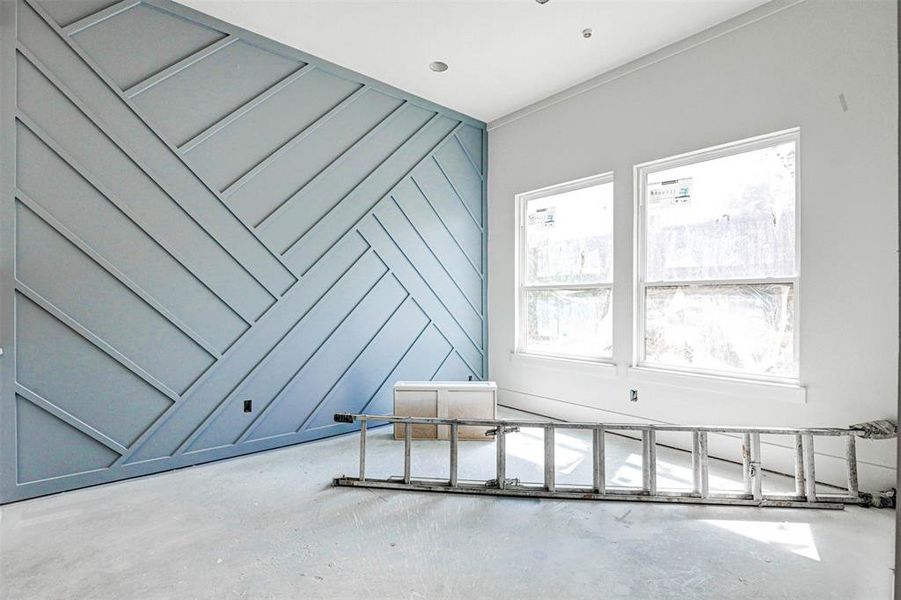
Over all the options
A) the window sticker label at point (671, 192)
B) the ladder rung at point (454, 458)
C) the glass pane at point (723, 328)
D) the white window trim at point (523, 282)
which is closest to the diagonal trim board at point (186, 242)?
the white window trim at point (523, 282)

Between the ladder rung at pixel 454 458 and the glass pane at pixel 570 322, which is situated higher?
the glass pane at pixel 570 322

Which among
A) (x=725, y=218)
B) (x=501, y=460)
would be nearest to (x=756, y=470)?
(x=501, y=460)

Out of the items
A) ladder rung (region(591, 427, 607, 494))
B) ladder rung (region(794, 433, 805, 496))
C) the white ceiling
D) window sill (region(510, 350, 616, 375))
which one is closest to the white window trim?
window sill (region(510, 350, 616, 375))

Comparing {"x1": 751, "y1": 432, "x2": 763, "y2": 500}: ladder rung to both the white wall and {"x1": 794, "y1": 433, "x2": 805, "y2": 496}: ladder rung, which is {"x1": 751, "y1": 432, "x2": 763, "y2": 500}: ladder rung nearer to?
{"x1": 794, "y1": 433, "x2": 805, "y2": 496}: ladder rung

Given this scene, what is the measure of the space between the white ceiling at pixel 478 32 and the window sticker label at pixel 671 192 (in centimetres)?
109

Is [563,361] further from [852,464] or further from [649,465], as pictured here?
[852,464]

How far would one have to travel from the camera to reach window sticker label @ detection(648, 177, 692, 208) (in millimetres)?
3486

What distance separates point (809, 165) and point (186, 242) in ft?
13.9

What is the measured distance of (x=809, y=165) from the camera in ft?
9.27

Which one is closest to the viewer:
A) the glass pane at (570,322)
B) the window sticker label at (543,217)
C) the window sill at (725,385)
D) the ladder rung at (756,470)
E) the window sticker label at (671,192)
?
the ladder rung at (756,470)

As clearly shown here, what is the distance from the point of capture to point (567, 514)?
7.76 ft

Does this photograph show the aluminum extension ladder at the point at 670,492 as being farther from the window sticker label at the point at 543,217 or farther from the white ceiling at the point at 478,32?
the white ceiling at the point at 478,32

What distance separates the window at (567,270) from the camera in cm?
405

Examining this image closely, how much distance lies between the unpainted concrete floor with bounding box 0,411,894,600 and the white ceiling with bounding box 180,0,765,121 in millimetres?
3237
